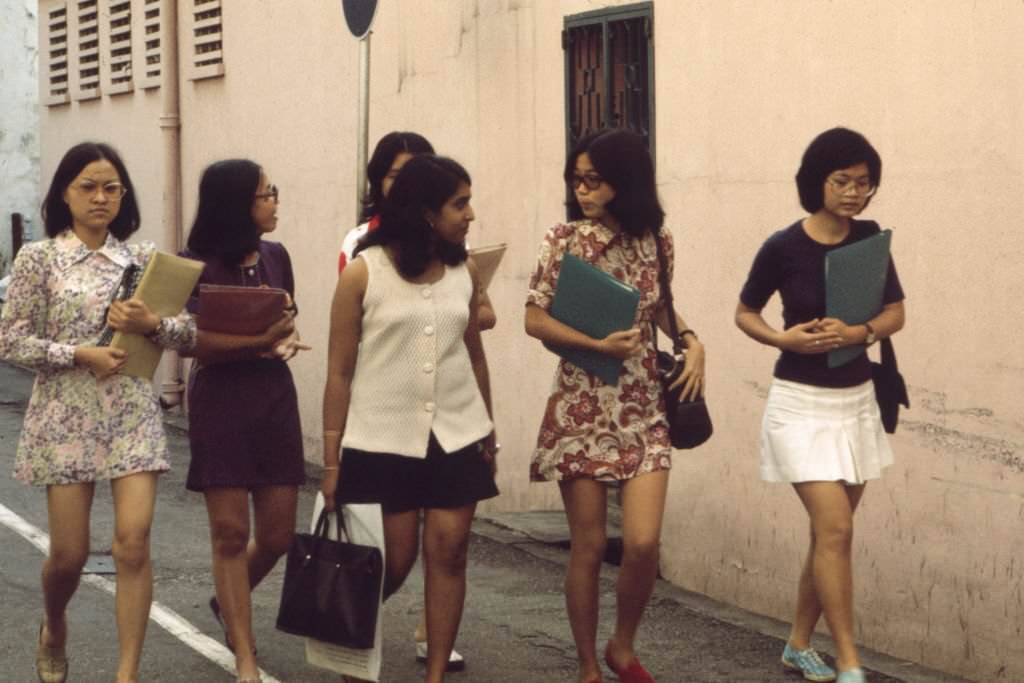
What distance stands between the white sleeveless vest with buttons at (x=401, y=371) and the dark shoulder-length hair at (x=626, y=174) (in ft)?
2.14

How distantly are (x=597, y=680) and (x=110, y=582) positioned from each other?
3210 millimetres

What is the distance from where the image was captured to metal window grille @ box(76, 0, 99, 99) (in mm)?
18438

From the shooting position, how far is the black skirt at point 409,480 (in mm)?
6246

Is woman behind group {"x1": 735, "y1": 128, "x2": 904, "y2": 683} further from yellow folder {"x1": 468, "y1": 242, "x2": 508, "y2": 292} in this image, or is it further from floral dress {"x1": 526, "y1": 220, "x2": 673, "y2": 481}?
yellow folder {"x1": 468, "y1": 242, "x2": 508, "y2": 292}

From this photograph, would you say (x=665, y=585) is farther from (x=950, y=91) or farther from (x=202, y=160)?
(x=202, y=160)

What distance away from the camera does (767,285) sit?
674 cm

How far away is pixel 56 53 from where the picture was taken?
19531mm

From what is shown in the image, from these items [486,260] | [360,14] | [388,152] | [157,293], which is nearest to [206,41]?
[360,14]

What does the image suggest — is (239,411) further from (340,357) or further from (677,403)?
(677,403)

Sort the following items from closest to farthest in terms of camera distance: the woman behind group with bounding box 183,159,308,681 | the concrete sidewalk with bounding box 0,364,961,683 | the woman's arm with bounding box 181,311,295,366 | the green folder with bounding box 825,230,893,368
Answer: the green folder with bounding box 825,230,893,368 < the woman's arm with bounding box 181,311,295,366 < the woman behind group with bounding box 183,159,308,681 < the concrete sidewalk with bounding box 0,364,961,683

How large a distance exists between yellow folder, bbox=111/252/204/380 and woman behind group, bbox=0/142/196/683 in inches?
1.3

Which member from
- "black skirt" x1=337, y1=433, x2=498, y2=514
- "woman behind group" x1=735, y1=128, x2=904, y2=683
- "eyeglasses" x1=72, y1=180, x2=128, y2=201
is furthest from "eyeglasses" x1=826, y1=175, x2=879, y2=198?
"eyeglasses" x1=72, y1=180, x2=128, y2=201

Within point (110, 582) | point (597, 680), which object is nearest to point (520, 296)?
point (110, 582)

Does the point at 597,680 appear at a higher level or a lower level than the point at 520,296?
lower
